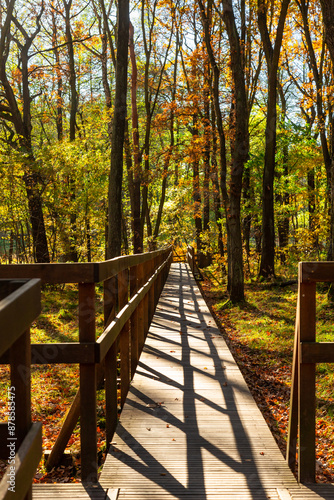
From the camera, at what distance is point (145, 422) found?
13.3 feet

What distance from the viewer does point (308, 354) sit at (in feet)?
9.16

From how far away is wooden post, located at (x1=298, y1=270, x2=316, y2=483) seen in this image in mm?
2846

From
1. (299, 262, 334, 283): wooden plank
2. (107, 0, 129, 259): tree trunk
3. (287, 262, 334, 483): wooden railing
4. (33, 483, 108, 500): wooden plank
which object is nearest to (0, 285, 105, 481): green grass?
(33, 483, 108, 500): wooden plank

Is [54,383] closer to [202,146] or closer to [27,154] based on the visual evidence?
[27,154]

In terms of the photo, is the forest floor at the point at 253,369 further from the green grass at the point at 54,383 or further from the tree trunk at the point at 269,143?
the tree trunk at the point at 269,143

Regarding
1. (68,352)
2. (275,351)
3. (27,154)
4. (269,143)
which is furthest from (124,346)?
(269,143)

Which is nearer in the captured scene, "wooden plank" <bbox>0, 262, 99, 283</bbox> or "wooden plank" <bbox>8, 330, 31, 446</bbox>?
"wooden plank" <bbox>8, 330, 31, 446</bbox>

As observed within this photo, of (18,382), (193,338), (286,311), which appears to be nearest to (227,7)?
(286,311)

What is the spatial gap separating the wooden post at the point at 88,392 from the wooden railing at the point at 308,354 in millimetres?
1243

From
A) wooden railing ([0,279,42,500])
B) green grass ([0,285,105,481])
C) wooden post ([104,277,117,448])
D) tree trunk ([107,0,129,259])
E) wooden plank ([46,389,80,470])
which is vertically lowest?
green grass ([0,285,105,481])

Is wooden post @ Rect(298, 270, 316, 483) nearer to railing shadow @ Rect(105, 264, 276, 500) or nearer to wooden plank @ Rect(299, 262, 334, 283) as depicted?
wooden plank @ Rect(299, 262, 334, 283)

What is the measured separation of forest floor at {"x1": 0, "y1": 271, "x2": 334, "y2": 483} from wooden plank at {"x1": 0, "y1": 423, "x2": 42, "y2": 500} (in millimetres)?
2774

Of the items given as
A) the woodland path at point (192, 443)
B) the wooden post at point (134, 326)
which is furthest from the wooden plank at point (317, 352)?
the wooden post at point (134, 326)

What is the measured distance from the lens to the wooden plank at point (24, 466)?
1.29 m
